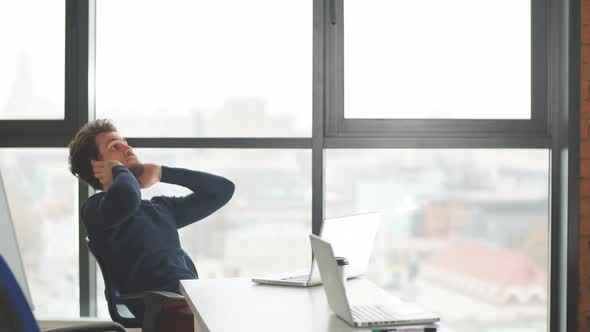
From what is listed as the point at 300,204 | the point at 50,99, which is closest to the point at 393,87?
the point at 300,204

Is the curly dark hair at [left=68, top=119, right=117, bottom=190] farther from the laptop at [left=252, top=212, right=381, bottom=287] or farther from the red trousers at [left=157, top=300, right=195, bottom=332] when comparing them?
the laptop at [left=252, top=212, right=381, bottom=287]

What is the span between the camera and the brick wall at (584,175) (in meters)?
3.54

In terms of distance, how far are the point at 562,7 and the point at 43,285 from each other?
2832mm

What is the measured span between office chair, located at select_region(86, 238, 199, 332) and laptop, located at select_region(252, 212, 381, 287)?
0.34 meters

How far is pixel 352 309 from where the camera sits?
6.49ft

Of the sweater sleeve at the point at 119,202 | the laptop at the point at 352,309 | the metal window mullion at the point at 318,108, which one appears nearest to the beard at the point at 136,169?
the sweater sleeve at the point at 119,202

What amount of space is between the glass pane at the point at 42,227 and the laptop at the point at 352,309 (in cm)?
207

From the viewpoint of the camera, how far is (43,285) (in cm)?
372

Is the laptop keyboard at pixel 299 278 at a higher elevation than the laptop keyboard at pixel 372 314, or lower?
lower

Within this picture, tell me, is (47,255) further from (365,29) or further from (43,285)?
(365,29)

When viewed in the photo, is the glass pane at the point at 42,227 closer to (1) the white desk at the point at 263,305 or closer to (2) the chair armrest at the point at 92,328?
(1) the white desk at the point at 263,305

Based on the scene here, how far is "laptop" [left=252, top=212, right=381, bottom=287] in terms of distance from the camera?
234 cm

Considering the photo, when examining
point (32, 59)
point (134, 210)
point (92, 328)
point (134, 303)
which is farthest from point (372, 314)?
point (32, 59)

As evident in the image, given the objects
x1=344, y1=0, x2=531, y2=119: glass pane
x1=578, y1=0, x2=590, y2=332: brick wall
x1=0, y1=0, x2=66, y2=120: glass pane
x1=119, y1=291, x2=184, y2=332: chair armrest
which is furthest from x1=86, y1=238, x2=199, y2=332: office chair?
x1=578, y1=0, x2=590, y2=332: brick wall
